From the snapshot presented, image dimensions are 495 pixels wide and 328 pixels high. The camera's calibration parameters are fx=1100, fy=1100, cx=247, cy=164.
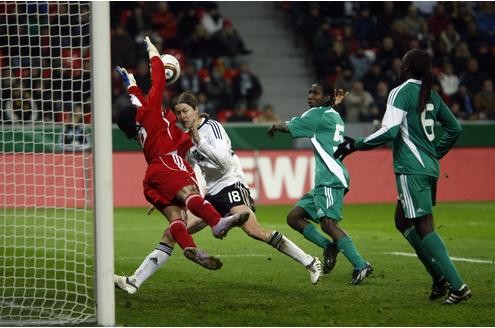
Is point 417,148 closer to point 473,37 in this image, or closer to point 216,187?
point 216,187

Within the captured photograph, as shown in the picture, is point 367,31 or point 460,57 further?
point 367,31

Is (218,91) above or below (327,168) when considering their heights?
below

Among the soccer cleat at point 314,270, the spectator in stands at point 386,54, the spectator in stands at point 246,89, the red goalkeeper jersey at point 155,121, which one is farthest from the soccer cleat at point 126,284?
the spectator in stands at point 386,54

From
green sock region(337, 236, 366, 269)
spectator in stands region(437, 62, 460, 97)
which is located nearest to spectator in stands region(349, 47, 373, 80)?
spectator in stands region(437, 62, 460, 97)

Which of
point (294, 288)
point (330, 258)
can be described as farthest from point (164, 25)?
point (294, 288)

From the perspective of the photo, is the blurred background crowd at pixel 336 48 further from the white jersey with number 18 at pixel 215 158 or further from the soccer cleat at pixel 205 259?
the soccer cleat at pixel 205 259

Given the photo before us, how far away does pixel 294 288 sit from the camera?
9.52m

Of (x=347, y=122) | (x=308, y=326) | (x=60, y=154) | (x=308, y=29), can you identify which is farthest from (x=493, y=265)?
(x=308, y=29)

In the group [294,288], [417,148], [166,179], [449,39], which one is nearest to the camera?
[417,148]

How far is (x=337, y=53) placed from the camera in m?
23.9

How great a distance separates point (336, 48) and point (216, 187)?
1446 cm

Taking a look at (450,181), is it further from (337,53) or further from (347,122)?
(337,53)

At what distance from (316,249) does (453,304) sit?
15.7 feet

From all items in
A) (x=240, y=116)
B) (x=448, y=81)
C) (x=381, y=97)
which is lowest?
(x=240, y=116)
